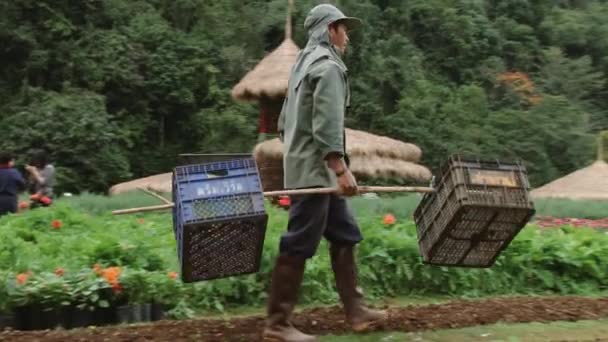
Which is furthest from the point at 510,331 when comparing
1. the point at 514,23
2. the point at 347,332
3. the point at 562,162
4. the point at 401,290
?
the point at 514,23

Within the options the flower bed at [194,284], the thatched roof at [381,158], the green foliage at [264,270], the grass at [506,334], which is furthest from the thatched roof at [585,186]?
the grass at [506,334]

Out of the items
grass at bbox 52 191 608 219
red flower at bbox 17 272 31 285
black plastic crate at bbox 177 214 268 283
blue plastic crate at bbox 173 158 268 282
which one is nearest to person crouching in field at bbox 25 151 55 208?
grass at bbox 52 191 608 219

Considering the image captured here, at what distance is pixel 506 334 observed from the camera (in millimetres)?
5848

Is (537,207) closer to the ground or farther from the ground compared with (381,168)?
closer to the ground

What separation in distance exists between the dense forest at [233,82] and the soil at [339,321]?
2219 centimetres

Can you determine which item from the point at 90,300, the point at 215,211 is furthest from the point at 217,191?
the point at 90,300

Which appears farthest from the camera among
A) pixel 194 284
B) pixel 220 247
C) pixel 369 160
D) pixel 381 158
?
pixel 381 158

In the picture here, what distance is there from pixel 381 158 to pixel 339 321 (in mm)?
16480

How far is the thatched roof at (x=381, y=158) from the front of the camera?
21875 mm

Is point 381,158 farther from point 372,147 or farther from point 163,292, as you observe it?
point 163,292

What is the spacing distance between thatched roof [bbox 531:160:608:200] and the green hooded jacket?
19.0 m

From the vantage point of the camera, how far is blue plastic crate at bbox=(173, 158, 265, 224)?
5.25 metres

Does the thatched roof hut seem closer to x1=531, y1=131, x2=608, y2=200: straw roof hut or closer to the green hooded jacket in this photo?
x1=531, y1=131, x2=608, y2=200: straw roof hut

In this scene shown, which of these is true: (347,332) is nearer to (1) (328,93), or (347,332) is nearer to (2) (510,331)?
(2) (510,331)
